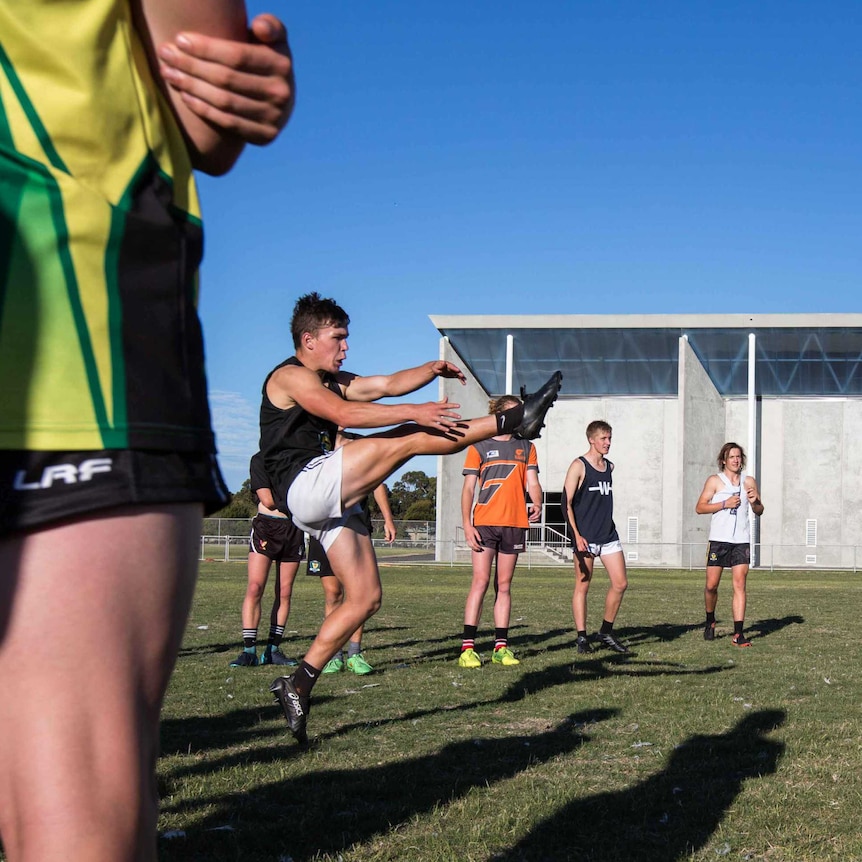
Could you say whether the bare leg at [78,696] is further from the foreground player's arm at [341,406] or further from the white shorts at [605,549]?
the white shorts at [605,549]

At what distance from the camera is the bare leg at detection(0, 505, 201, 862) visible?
122 centimetres

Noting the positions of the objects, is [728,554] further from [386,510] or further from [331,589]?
[331,589]

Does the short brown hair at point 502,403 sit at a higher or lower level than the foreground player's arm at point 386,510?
higher

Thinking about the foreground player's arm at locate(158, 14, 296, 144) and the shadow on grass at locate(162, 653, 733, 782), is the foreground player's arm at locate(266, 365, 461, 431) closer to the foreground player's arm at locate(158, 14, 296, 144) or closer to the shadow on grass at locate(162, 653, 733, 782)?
the shadow on grass at locate(162, 653, 733, 782)

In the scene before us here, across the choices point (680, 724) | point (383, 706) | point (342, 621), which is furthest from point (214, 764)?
point (680, 724)

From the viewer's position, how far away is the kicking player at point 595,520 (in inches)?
444

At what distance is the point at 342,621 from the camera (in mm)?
5965

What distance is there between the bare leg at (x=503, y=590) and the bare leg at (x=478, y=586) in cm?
10

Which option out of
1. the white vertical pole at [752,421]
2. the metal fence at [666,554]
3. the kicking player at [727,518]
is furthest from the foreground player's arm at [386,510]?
the white vertical pole at [752,421]

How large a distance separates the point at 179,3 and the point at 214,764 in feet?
14.9

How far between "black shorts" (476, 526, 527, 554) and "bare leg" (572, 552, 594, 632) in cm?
101

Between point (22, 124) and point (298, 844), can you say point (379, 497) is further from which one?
point (22, 124)

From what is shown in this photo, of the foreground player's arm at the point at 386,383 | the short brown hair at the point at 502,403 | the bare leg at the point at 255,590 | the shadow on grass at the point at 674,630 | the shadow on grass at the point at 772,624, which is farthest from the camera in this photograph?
the shadow on grass at the point at 772,624

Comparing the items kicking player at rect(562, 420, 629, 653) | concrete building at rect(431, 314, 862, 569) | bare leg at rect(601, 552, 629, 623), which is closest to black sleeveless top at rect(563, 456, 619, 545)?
kicking player at rect(562, 420, 629, 653)
